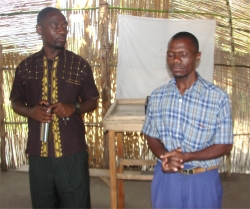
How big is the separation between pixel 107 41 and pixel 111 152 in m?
1.83

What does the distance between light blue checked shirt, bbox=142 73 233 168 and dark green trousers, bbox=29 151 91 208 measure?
2.12 feet

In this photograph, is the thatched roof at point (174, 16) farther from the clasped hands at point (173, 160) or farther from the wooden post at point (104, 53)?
the clasped hands at point (173, 160)

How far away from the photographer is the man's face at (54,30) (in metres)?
2.05

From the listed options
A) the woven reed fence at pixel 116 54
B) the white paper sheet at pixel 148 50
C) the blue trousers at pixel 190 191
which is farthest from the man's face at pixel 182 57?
the woven reed fence at pixel 116 54

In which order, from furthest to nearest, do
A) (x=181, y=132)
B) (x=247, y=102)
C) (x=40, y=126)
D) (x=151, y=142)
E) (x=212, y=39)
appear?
(x=247, y=102) < (x=212, y=39) < (x=40, y=126) < (x=151, y=142) < (x=181, y=132)

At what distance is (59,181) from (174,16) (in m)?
2.65

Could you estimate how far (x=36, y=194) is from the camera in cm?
210

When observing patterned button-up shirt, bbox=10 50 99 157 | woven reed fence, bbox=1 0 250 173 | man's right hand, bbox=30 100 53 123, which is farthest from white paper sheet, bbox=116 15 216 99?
man's right hand, bbox=30 100 53 123

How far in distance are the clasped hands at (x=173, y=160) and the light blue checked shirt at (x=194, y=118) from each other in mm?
83

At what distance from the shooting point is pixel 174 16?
395 cm

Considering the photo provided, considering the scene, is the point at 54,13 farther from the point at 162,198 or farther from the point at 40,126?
the point at 162,198

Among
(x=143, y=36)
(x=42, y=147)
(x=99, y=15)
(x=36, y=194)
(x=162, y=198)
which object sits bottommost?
Answer: (x=36, y=194)

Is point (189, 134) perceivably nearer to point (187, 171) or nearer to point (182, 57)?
point (187, 171)

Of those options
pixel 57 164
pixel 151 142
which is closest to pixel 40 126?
pixel 57 164
